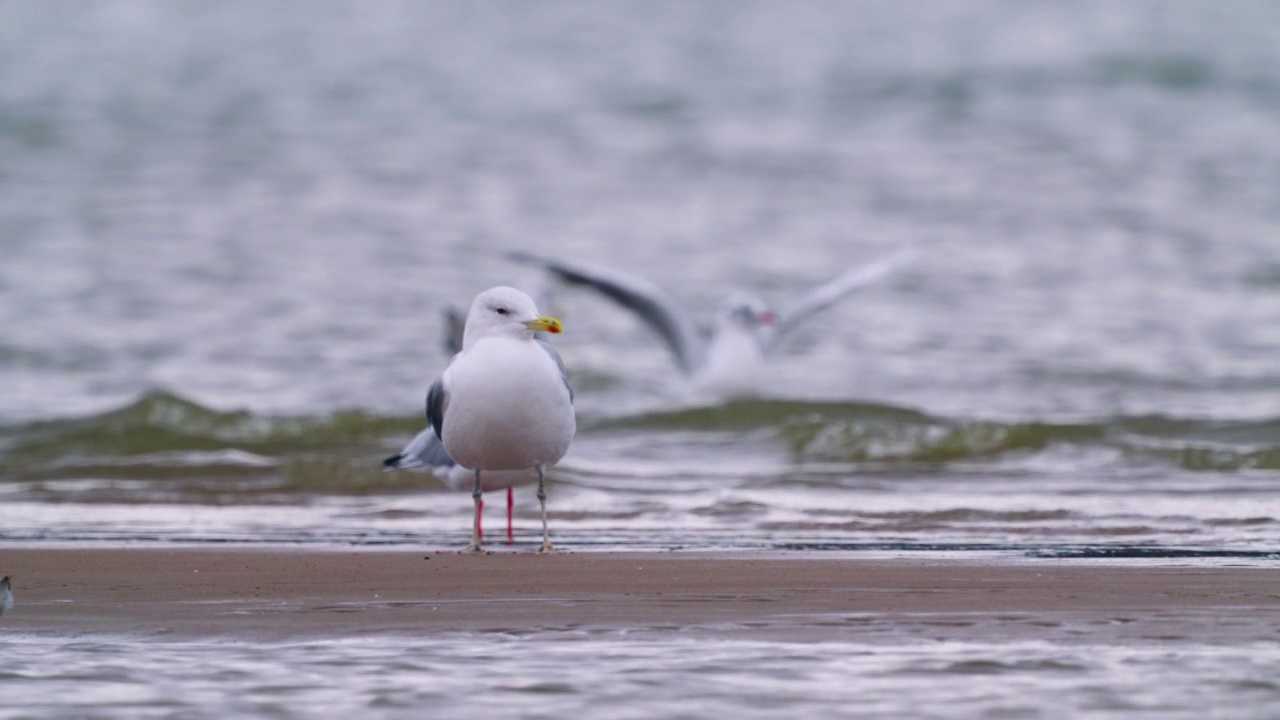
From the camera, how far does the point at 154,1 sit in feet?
93.0

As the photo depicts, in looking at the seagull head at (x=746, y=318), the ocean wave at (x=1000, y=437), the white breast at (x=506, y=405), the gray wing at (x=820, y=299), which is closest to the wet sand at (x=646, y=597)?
the white breast at (x=506, y=405)

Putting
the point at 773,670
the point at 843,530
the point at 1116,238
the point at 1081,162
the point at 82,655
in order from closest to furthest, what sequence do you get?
the point at 773,670, the point at 82,655, the point at 843,530, the point at 1116,238, the point at 1081,162

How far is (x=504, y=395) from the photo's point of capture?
5270 millimetres

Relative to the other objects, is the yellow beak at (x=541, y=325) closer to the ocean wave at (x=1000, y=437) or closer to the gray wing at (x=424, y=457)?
the gray wing at (x=424, y=457)

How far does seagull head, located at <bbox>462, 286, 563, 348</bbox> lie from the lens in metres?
5.39

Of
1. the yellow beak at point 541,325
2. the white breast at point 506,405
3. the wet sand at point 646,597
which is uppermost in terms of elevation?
the yellow beak at point 541,325

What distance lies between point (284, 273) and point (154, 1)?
14.0 metres

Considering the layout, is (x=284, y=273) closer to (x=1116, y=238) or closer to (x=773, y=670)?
(x=1116, y=238)

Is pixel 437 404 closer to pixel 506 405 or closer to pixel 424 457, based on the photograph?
pixel 506 405

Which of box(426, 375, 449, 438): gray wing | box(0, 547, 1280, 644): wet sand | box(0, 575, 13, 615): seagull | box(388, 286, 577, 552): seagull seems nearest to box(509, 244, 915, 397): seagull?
box(426, 375, 449, 438): gray wing

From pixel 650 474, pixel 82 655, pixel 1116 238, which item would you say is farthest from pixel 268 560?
pixel 1116 238

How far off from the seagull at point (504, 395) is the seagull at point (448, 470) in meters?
0.33

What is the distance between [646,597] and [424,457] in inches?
86.8

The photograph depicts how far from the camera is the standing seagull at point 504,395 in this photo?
528 centimetres
